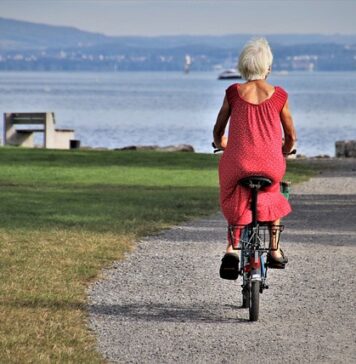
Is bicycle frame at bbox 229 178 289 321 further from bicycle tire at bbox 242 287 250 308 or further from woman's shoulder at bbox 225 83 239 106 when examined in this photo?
woman's shoulder at bbox 225 83 239 106

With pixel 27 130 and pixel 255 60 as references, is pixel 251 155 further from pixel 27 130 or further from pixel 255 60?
pixel 27 130

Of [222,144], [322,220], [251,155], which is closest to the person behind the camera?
[251,155]

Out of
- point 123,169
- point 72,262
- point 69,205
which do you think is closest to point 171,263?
point 72,262

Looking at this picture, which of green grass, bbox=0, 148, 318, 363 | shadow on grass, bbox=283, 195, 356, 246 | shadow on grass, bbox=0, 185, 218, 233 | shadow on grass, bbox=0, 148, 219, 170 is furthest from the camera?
shadow on grass, bbox=0, 148, 219, 170

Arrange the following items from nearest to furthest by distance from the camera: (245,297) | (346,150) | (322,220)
Result: 1. (245,297)
2. (322,220)
3. (346,150)

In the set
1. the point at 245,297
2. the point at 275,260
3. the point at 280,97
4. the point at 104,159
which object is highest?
the point at 280,97

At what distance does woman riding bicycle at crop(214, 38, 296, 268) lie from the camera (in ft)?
28.3

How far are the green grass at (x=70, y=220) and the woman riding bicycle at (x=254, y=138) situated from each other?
1254 mm

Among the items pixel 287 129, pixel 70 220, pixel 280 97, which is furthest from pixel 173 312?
pixel 70 220

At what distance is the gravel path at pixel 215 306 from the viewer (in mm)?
7891

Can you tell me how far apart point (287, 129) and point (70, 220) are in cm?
640

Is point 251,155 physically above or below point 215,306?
above

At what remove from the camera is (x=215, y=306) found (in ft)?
30.7

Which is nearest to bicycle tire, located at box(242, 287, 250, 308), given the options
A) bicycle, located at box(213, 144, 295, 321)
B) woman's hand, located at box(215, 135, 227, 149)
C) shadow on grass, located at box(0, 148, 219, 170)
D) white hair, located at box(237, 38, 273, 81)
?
bicycle, located at box(213, 144, 295, 321)
